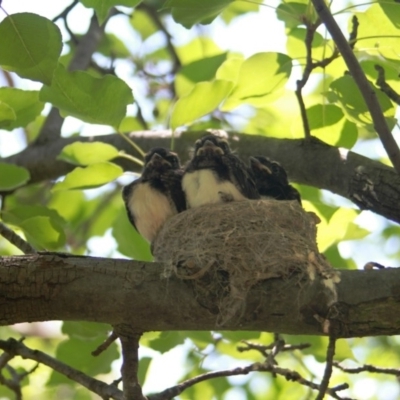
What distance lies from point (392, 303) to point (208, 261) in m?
0.70

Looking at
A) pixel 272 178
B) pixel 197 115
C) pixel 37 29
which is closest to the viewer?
pixel 37 29

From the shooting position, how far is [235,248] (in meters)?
3.08

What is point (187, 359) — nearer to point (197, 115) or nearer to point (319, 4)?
point (197, 115)

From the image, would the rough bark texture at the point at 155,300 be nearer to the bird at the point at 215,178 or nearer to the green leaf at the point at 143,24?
the bird at the point at 215,178

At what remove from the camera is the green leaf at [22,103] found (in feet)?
10.5

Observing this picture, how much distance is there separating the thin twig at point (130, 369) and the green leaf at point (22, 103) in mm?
1096

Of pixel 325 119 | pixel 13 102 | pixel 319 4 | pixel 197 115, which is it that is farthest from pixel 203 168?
pixel 319 4

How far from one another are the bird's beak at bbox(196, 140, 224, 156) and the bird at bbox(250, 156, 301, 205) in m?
0.27

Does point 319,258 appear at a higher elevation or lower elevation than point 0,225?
lower

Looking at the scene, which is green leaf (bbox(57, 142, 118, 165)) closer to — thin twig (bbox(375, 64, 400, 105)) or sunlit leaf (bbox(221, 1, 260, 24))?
thin twig (bbox(375, 64, 400, 105))

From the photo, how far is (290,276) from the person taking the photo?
272 centimetres

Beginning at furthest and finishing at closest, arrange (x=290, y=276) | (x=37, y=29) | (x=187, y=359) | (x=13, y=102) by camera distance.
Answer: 1. (x=187, y=359)
2. (x=13, y=102)
3. (x=290, y=276)
4. (x=37, y=29)

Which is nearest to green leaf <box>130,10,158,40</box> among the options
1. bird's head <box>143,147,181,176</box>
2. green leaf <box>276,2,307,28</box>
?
bird's head <box>143,147,181,176</box>

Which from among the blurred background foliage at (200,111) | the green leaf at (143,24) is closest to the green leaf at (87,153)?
the blurred background foliage at (200,111)
